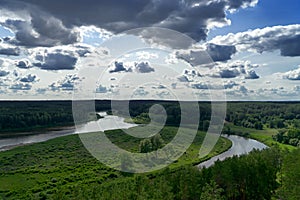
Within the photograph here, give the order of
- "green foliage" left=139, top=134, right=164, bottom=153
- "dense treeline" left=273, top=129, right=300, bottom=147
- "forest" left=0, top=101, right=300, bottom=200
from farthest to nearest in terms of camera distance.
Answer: "dense treeline" left=273, top=129, right=300, bottom=147
"green foliage" left=139, top=134, right=164, bottom=153
"forest" left=0, top=101, right=300, bottom=200

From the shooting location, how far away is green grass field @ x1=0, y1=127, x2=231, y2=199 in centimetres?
4507

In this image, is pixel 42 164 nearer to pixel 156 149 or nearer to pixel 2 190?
pixel 2 190

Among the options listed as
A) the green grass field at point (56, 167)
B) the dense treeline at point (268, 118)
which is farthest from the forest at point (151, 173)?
the dense treeline at point (268, 118)

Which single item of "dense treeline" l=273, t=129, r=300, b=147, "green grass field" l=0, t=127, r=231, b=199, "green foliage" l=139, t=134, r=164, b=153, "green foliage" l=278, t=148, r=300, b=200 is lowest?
"dense treeline" l=273, t=129, r=300, b=147

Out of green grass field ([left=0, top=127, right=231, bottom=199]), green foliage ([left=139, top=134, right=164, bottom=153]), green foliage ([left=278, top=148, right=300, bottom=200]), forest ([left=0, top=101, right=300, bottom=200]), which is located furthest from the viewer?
green foliage ([left=139, top=134, right=164, bottom=153])

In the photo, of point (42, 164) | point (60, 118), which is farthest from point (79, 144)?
point (60, 118)

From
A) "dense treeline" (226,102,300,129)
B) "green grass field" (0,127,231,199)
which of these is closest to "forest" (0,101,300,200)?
"green grass field" (0,127,231,199)

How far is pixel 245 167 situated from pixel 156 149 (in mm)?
28982

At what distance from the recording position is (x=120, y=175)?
173ft

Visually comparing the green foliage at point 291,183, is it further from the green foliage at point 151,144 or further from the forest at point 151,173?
the green foliage at point 151,144

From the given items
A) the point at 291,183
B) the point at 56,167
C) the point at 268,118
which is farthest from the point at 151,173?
the point at 268,118

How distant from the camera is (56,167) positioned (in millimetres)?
57750

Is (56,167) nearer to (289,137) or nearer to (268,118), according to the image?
(289,137)

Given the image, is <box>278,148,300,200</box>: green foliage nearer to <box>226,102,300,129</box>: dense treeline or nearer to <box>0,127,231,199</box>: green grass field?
<box>0,127,231,199</box>: green grass field
